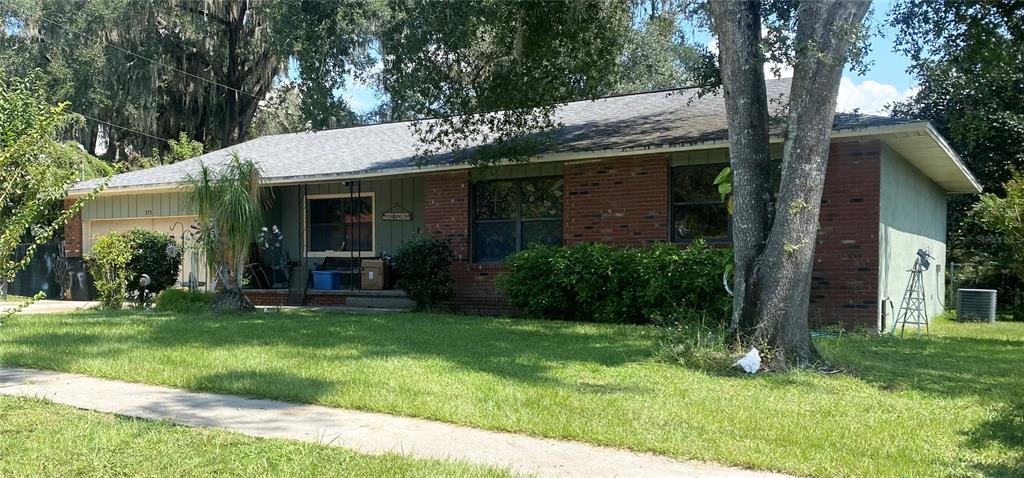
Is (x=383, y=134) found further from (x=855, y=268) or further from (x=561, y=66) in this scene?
(x=855, y=268)

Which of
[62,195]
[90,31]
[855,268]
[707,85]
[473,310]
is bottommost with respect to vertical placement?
[473,310]

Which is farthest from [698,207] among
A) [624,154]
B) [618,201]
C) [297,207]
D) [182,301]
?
[297,207]

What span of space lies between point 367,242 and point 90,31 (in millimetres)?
17381

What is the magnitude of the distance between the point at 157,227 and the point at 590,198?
1165 centimetres

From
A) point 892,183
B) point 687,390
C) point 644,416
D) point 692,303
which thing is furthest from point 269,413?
point 892,183

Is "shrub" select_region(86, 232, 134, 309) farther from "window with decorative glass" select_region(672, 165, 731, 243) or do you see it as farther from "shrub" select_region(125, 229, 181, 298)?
"window with decorative glass" select_region(672, 165, 731, 243)

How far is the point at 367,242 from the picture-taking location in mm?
17516

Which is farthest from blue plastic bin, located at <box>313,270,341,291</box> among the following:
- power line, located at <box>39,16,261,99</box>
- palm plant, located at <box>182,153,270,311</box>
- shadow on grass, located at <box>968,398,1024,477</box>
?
power line, located at <box>39,16,261,99</box>

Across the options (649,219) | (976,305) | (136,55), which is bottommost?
Result: (976,305)

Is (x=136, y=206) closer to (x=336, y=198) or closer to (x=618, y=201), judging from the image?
(x=336, y=198)

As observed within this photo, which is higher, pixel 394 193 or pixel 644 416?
pixel 394 193

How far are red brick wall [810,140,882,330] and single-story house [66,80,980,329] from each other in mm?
19

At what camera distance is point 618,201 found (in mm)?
13148

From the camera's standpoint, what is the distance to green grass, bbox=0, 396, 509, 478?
4086 millimetres
